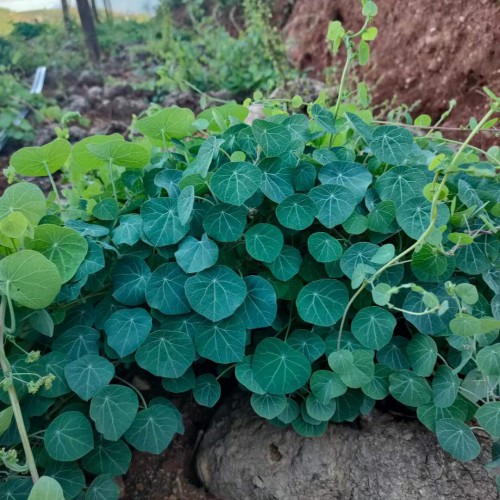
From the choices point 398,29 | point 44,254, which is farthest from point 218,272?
point 398,29

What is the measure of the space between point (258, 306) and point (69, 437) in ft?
1.49

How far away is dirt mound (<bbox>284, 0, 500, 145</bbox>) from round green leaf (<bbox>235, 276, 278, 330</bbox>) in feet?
6.73

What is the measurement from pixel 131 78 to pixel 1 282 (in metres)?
4.69

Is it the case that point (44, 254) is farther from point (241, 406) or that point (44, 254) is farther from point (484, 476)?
point (484, 476)

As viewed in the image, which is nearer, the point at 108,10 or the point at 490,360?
the point at 490,360

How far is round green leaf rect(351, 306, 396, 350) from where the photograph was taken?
104 cm

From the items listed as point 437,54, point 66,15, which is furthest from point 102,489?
point 66,15

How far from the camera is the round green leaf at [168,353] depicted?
102 centimetres

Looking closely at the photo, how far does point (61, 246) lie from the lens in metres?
1.03

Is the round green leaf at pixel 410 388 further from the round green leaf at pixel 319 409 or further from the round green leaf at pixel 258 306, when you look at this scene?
the round green leaf at pixel 258 306

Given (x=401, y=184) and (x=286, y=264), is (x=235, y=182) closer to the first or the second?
(x=286, y=264)

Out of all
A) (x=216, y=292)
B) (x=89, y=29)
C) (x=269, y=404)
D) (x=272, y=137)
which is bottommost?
(x=89, y=29)

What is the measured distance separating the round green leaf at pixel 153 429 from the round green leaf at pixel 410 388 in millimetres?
478

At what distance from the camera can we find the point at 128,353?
1.02 meters
